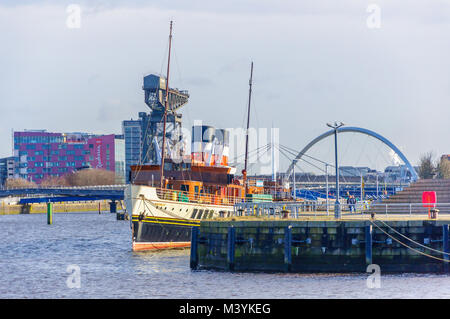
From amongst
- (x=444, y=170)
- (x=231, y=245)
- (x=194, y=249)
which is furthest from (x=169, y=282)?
(x=444, y=170)

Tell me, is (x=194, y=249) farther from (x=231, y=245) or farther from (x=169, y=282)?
(x=169, y=282)

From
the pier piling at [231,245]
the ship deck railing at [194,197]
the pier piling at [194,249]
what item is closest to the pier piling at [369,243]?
the pier piling at [231,245]

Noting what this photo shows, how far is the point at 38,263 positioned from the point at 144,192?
1117 centimetres

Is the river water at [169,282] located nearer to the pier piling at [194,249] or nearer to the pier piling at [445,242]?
the pier piling at [194,249]

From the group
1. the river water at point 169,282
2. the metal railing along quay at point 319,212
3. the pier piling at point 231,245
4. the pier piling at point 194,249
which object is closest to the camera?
the river water at point 169,282

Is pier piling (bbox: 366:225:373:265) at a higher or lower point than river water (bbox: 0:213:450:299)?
higher

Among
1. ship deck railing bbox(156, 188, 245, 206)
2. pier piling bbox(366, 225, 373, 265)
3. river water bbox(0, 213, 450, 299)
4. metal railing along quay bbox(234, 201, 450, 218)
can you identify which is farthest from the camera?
ship deck railing bbox(156, 188, 245, 206)

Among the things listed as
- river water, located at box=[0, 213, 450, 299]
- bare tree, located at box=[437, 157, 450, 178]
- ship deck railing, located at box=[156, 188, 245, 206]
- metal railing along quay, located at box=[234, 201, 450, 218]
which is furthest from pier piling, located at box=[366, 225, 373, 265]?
bare tree, located at box=[437, 157, 450, 178]

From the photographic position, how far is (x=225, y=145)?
95375 mm

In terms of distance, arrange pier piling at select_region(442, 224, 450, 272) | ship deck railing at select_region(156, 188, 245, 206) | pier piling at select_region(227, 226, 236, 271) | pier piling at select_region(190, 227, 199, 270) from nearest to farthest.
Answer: pier piling at select_region(442, 224, 450, 272), pier piling at select_region(227, 226, 236, 271), pier piling at select_region(190, 227, 199, 270), ship deck railing at select_region(156, 188, 245, 206)

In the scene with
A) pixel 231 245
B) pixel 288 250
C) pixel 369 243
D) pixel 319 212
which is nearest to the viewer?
pixel 369 243

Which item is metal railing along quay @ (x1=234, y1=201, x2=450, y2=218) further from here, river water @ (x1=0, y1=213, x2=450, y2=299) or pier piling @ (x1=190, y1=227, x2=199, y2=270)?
river water @ (x1=0, y1=213, x2=450, y2=299)

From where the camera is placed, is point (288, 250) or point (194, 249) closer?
point (288, 250)
